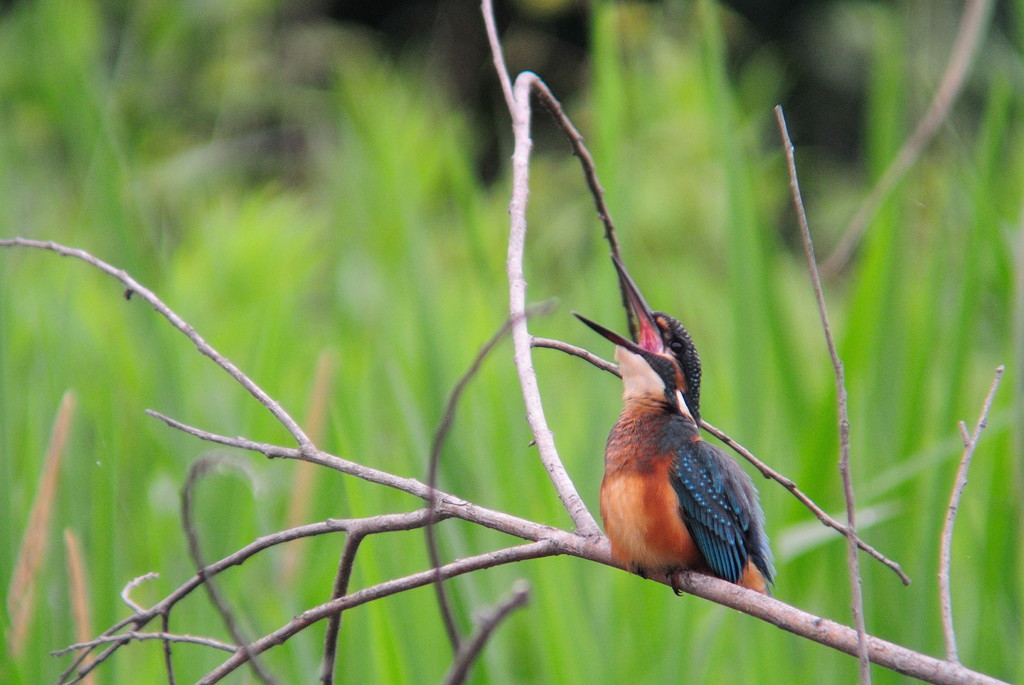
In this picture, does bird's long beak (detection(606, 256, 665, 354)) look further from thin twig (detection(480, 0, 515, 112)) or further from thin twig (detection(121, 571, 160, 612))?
thin twig (detection(121, 571, 160, 612))

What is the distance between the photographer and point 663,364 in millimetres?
1034

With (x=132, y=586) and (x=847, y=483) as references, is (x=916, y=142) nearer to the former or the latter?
(x=847, y=483)

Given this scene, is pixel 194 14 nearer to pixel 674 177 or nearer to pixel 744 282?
pixel 674 177

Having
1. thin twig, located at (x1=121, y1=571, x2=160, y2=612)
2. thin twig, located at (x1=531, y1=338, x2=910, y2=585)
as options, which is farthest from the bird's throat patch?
thin twig, located at (x1=121, y1=571, x2=160, y2=612)

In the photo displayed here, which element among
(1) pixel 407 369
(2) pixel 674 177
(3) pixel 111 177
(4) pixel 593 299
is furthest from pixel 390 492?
(2) pixel 674 177

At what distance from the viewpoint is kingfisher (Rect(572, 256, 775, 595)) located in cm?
90

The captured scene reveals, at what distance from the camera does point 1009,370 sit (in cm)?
130

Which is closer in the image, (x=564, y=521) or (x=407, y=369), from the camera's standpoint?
(x=564, y=521)

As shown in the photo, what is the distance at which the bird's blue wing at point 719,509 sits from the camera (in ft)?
3.04

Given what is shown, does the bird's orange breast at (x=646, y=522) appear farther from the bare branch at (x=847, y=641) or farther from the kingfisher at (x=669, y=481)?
the bare branch at (x=847, y=641)

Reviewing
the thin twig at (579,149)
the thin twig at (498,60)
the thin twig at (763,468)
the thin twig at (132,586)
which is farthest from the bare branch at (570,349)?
the thin twig at (132,586)

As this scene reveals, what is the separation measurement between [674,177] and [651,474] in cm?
208

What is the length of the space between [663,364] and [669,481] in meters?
0.13

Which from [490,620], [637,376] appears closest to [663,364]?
[637,376]
